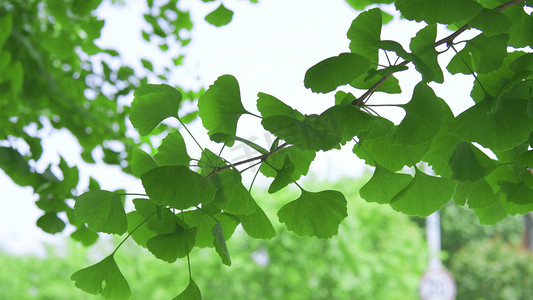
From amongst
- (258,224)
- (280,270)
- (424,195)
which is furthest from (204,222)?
(280,270)

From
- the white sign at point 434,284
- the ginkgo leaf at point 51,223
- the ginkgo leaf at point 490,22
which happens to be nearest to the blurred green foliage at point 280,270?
the white sign at point 434,284

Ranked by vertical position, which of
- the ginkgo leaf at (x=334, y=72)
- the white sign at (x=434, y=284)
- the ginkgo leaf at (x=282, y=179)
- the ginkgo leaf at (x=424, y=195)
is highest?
the white sign at (x=434, y=284)

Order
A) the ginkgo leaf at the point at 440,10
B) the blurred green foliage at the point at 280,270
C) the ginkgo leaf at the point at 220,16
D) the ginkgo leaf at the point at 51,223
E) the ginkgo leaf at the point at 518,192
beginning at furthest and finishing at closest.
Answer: the blurred green foliage at the point at 280,270 → the ginkgo leaf at the point at 51,223 → the ginkgo leaf at the point at 220,16 → the ginkgo leaf at the point at 518,192 → the ginkgo leaf at the point at 440,10

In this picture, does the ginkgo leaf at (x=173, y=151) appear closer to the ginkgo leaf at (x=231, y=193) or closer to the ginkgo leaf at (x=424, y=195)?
the ginkgo leaf at (x=231, y=193)

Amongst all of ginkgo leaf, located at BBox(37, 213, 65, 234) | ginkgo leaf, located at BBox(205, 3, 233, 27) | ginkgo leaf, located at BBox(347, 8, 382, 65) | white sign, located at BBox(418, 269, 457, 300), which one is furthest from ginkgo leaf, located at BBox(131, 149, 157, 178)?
white sign, located at BBox(418, 269, 457, 300)

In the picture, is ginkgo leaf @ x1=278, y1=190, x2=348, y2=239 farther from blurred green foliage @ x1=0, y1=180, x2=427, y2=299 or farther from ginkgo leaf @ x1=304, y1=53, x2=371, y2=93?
blurred green foliage @ x1=0, y1=180, x2=427, y2=299

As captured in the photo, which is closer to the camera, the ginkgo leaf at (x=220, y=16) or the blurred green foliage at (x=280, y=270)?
the ginkgo leaf at (x=220, y=16)

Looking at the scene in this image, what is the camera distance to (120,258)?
19.8 ft

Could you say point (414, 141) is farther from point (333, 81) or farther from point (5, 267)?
point (5, 267)

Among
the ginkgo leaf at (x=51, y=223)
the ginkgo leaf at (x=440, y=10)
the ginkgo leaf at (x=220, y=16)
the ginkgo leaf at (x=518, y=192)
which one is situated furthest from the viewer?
the ginkgo leaf at (x=51, y=223)

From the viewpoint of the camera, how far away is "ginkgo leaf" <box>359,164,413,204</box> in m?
0.34

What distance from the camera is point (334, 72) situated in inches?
10.4

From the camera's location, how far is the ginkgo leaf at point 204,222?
34 cm

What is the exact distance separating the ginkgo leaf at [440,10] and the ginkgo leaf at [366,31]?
4 centimetres
